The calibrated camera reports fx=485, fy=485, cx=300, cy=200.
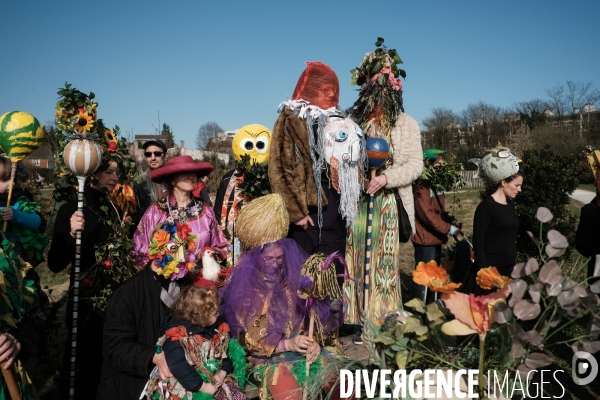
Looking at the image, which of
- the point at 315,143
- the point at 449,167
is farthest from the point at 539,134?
the point at 315,143

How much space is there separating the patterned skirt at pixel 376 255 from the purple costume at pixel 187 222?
1372 mm

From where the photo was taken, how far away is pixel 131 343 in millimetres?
2547

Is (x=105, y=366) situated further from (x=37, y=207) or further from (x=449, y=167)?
(x=449, y=167)

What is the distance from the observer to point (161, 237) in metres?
2.71

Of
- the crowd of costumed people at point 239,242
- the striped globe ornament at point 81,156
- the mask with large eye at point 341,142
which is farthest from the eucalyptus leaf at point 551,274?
the striped globe ornament at point 81,156

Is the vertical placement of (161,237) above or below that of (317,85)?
below

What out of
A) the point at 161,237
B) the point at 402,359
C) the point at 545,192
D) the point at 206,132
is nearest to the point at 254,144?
the point at 161,237

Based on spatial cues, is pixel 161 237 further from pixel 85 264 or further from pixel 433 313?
pixel 433 313

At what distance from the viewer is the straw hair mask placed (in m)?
2.88

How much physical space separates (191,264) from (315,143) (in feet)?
4.86

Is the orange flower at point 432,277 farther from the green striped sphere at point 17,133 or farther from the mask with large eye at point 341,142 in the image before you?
the green striped sphere at point 17,133

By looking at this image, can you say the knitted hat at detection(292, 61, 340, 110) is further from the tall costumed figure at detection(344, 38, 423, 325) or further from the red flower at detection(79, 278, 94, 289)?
the red flower at detection(79, 278, 94, 289)

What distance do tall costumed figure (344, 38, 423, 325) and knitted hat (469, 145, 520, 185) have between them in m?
0.53

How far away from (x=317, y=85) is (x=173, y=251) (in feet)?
5.97
